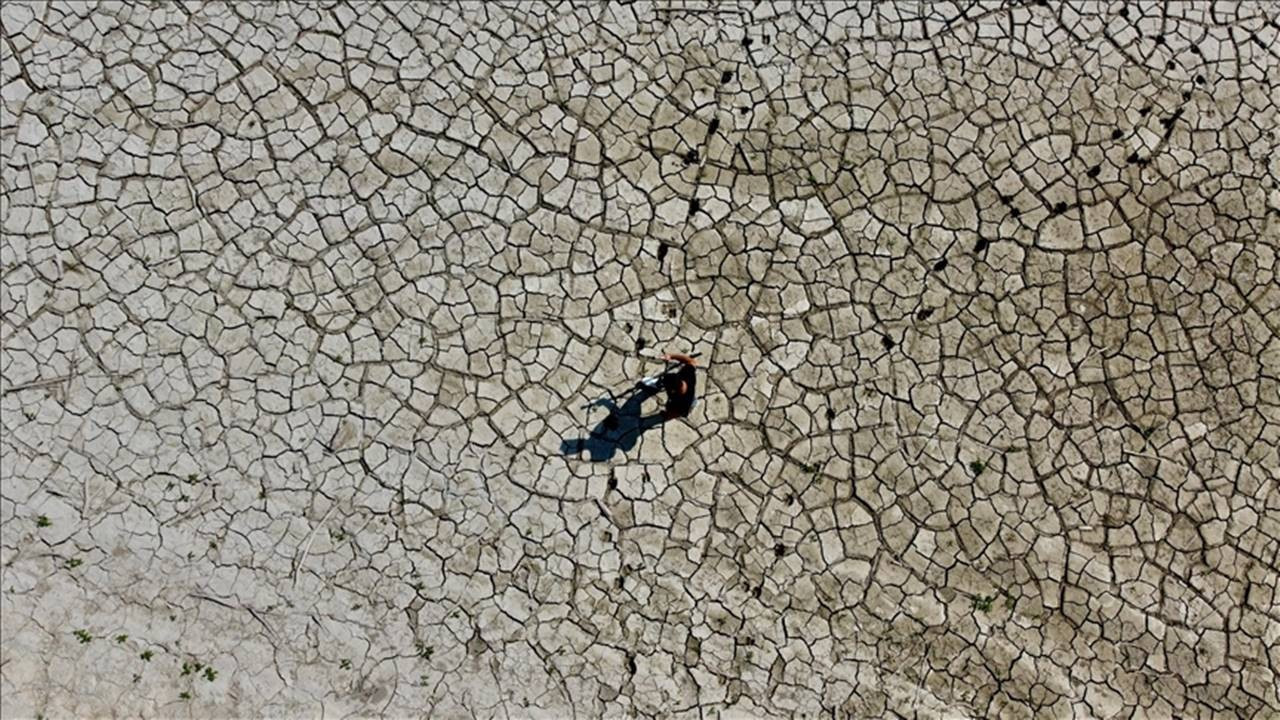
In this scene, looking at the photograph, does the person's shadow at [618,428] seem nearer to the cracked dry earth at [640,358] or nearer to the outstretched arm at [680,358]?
the cracked dry earth at [640,358]

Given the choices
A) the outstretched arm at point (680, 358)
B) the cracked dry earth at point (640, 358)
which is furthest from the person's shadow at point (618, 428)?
the outstretched arm at point (680, 358)

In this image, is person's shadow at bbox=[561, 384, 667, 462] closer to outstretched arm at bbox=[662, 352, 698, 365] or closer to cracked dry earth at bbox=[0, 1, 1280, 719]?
cracked dry earth at bbox=[0, 1, 1280, 719]

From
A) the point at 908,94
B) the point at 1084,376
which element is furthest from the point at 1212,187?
the point at 908,94

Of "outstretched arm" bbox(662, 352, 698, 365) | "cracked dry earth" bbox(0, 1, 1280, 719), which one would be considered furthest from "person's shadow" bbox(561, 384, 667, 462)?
"outstretched arm" bbox(662, 352, 698, 365)

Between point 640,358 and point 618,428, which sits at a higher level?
point 640,358

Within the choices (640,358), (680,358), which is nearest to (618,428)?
(640,358)

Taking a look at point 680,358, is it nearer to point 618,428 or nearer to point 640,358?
point 640,358
